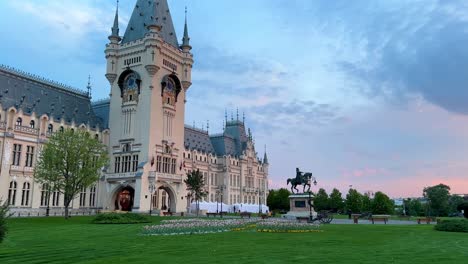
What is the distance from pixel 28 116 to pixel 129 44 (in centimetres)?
2593

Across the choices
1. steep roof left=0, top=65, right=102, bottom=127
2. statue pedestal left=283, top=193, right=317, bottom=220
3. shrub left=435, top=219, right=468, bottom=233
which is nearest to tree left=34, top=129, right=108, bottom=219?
steep roof left=0, top=65, right=102, bottom=127

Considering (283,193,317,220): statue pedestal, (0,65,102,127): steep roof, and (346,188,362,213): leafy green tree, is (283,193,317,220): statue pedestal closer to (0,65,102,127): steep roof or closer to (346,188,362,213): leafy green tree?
(0,65,102,127): steep roof

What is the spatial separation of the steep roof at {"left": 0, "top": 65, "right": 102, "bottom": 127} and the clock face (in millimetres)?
10644

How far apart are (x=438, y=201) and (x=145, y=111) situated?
318 feet

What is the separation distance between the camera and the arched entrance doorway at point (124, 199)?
270 feet

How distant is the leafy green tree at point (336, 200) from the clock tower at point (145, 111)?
6352cm

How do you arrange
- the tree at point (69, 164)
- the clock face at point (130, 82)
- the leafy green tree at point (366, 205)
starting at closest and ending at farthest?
the tree at point (69, 164), the clock face at point (130, 82), the leafy green tree at point (366, 205)

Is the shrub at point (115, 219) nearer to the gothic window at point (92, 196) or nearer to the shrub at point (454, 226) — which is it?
the shrub at point (454, 226)

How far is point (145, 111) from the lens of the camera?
265ft

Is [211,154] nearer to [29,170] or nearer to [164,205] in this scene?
[164,205]

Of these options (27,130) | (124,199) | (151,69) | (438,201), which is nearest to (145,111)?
(151,69)

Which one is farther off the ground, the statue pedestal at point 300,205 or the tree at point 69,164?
the tree at point 69,164

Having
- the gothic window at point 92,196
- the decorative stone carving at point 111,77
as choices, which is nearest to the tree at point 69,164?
the gothic window at point 92,196

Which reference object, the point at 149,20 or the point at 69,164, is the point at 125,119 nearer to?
the point at 149,20
